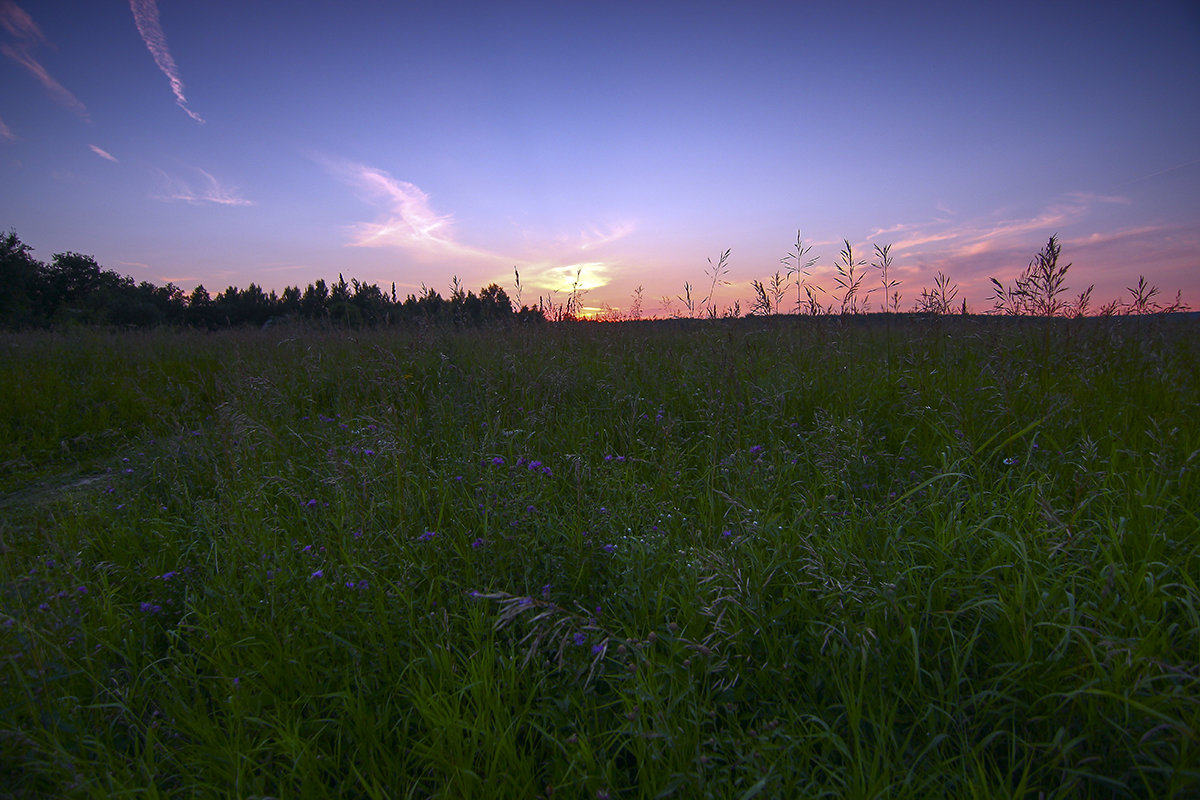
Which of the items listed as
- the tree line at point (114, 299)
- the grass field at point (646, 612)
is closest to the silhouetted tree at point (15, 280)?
the tree line at point (114, 299)

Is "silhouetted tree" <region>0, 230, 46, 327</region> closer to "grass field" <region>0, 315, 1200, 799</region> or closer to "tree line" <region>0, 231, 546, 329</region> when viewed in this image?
"tree line" <region>0, 231, 546, 329</region>

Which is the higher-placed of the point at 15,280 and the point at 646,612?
the point at 15,280

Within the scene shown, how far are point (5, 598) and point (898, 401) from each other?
4.72m

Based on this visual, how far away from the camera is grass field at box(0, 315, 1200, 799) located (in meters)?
1.26

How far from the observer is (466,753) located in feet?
4.31

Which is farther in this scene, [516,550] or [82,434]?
[82,434]

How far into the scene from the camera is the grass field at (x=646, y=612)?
126 centimetres

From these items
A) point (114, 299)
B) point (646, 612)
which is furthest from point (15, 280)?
point (646, 612)

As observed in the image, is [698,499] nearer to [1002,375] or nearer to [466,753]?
[466,753]

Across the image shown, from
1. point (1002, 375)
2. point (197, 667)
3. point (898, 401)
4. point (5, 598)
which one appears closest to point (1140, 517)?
point (1002, 375)

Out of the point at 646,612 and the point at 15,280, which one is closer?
the point at 646,612

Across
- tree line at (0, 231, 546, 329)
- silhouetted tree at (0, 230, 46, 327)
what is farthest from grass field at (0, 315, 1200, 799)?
silhouetted tree at (0, 230, 46, 327)

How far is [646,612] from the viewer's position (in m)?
1.63

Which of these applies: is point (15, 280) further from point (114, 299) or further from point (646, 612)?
point (646, 612)
